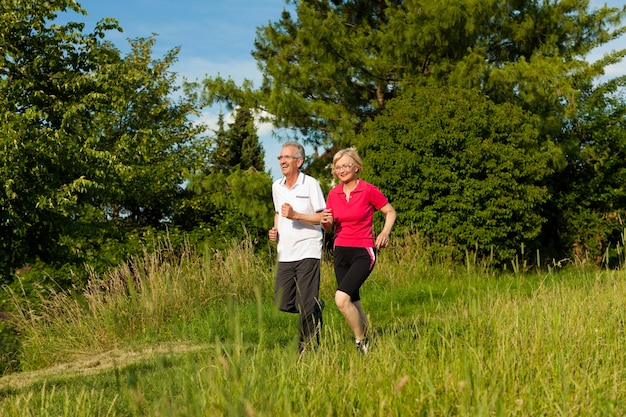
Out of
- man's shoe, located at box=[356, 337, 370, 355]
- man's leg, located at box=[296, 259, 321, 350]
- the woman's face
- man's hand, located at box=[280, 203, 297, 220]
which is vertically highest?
the woman's face

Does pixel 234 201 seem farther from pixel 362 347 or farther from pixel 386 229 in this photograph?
pixel 362 347

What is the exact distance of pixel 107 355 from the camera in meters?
7.78

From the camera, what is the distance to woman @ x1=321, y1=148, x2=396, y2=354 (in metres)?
5.63

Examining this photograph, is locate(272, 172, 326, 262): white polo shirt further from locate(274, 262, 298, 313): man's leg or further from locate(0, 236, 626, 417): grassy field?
locate(0, 236, 626, 417): grassy field

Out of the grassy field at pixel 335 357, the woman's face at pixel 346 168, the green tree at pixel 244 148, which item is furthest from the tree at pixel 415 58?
the green tree at pixel 244 148

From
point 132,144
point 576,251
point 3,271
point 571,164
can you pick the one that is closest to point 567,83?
point 571,164

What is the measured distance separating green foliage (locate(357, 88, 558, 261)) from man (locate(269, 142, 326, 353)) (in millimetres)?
9321

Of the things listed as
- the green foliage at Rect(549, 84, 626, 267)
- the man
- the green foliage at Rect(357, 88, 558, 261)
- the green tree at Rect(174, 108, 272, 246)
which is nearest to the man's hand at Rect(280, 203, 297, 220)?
the man

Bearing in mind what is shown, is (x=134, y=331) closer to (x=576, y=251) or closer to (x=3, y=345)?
(x=3, y=345)

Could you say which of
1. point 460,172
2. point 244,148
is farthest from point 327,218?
point 244,148

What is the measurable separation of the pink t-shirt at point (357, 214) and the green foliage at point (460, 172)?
9.19 meters

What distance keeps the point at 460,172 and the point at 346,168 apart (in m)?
9.97

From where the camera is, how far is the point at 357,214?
573 cm

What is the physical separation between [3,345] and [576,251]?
15.8 m
